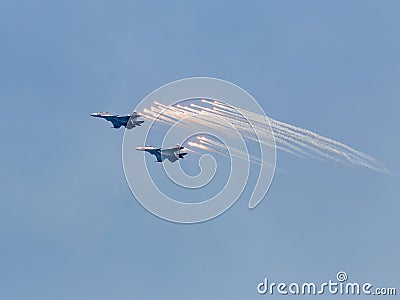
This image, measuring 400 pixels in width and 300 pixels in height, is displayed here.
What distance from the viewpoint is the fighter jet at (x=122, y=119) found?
6135 inches

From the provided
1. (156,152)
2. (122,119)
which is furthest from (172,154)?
(122,119)

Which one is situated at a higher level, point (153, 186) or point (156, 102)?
point (156, 102)

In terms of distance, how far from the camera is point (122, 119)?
166375 millimetres

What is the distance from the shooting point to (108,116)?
171 meters

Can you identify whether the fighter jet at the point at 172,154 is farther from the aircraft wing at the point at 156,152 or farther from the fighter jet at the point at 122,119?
the fighter jet at the point at 122,119

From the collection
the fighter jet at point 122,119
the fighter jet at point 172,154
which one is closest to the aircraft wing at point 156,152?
the fighter jet at point 172,154

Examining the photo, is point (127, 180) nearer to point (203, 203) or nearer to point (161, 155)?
point (203, 203)

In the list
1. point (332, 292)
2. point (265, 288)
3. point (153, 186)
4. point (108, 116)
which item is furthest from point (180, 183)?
point (108, 116)

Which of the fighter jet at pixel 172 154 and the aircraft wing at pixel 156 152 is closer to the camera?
the fighter jet at pixel 172 154

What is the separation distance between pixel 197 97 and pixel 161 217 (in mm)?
24310

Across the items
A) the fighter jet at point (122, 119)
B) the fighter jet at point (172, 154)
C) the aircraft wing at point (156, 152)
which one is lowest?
the fighter jet at point (172, 154)

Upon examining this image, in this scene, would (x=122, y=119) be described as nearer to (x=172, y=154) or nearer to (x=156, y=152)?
(x=156, y=152)

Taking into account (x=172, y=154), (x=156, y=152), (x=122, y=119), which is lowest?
(x=172, y=154)

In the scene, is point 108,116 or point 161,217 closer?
point 161,217
